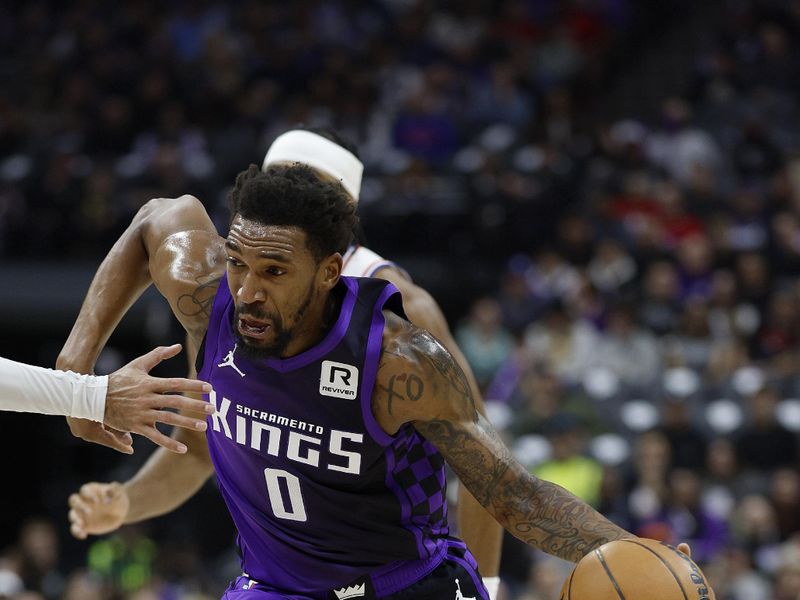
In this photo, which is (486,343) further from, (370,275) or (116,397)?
(116,397)

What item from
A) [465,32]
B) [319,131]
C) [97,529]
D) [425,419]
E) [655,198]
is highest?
[465,32]

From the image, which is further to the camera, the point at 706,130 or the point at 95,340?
the point at 706,130

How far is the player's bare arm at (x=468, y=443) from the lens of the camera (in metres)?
3.73

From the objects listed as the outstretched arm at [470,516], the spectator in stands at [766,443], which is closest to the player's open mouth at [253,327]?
the outstretched arm at [470,516]

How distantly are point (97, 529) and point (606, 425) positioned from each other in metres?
6.32

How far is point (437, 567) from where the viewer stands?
4109 mm

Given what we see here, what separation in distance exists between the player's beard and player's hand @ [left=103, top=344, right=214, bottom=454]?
0.66 feet

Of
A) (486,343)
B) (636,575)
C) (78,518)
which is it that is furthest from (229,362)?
(486,343)

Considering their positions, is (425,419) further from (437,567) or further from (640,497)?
(640,497)

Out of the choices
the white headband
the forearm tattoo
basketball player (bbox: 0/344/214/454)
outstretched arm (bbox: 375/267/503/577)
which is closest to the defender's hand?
basketball player (bbox: 0/344/214/454)

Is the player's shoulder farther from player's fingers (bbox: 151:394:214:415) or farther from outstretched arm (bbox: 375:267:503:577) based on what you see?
outstretched arm (bbox: 375:267:503:577)

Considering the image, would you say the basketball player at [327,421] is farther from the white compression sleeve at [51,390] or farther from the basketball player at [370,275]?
the basketball player at [370,275]

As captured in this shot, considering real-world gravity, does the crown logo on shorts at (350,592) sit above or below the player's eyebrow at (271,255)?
below

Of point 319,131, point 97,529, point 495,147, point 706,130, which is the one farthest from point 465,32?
point 97,529
